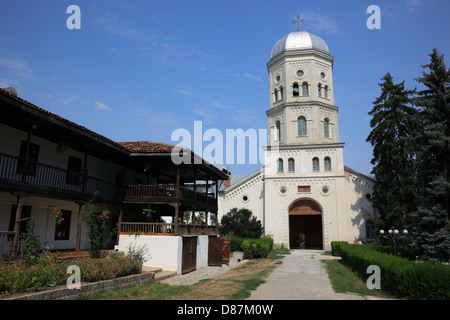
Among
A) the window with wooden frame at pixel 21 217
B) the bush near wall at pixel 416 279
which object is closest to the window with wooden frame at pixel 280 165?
the bush near wall at pixel 416 279

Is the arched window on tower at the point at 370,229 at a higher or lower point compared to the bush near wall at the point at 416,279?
higher

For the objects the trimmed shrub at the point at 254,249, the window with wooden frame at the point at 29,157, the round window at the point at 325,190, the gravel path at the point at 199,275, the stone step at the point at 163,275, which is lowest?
the gravel path at the point at 199,275

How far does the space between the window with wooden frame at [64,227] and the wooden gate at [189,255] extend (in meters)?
5.59

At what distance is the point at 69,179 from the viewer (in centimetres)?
1535

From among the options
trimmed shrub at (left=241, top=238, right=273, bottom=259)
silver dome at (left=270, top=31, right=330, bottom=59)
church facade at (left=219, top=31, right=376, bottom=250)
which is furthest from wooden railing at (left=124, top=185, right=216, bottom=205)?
silver dome at (left=270, top=31, right=330, bottom=59)

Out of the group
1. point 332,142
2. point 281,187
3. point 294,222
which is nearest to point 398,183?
point 332,142

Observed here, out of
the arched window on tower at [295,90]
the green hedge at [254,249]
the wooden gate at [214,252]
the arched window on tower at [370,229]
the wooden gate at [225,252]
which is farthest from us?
the arched window on tower at [295,90]

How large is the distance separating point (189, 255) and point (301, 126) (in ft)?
71.1

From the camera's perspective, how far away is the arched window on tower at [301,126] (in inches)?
1329

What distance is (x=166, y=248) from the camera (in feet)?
50.1

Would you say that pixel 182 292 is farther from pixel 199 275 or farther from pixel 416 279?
pixel 416 279

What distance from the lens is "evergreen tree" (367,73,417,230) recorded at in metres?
26.9

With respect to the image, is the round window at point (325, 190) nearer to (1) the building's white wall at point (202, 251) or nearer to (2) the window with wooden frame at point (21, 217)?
(1) the building's white wall at point (202, 251)
